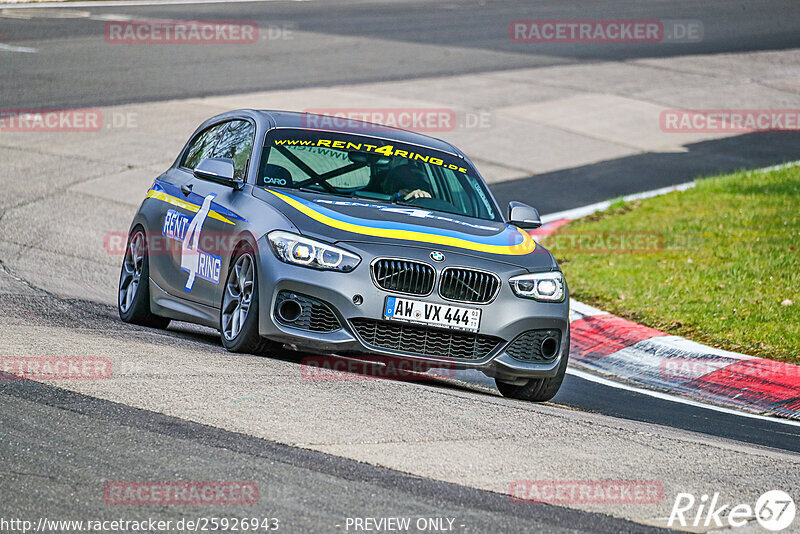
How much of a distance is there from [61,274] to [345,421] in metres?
6.17

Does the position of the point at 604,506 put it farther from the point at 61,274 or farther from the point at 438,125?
the point at 438,125

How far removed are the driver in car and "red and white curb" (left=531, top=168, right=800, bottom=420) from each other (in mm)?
2201

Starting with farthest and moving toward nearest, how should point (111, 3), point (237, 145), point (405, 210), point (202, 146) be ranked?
point (111, 3) → point (202, 146) → point (237, 145) → point (405, 210)

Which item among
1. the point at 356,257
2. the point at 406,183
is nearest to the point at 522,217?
the point at 406,183

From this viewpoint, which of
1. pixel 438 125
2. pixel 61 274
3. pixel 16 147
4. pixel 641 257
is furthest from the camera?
pixel 438 125

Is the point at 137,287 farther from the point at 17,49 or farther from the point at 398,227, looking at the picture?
the point at 17,49

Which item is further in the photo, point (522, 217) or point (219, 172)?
point (522, 217)

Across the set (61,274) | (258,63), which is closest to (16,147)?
(61,274)

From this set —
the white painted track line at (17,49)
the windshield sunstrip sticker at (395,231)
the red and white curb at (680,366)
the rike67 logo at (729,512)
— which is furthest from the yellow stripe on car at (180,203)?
the white painted track line at (17,49)

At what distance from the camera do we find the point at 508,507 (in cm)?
509

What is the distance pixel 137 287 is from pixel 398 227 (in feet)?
8.88

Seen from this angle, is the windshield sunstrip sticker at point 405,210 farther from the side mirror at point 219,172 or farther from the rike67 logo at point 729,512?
the rike67 logo at point 729,512

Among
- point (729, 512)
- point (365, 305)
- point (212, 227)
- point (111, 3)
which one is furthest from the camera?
point (111, 3)

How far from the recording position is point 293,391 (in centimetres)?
659
